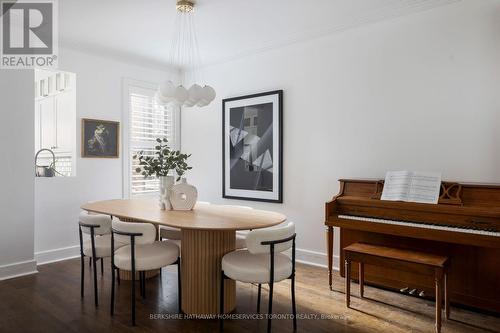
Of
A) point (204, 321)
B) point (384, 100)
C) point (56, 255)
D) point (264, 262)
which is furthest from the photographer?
point (56, 255)

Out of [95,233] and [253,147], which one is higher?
[253,147]

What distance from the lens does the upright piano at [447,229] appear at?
8.72 feet

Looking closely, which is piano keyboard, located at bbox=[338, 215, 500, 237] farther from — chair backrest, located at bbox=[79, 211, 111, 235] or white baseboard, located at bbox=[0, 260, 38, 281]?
white baseboard, located at bbox=[0, 260, 38, 281]

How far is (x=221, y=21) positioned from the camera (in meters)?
3.75

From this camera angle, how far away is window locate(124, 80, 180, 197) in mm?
5066

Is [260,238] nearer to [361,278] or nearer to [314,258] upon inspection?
[361,278]

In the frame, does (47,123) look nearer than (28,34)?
No

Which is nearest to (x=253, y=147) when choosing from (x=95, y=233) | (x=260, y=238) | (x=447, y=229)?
(x=95, y=233)

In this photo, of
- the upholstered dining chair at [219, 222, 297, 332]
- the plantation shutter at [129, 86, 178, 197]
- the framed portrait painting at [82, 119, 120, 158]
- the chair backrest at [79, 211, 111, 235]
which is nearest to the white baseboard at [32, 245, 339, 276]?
the plantation shutter at [129, 86, 178, 197]

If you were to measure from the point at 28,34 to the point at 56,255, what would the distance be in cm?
265

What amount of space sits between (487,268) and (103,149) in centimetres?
456

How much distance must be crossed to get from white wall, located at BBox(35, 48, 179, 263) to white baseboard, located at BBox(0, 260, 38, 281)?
0.32 metres

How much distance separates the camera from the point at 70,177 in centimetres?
445

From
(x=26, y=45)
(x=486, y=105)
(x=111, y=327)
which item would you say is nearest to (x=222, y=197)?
(x=111, y=327)
